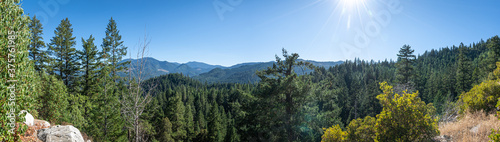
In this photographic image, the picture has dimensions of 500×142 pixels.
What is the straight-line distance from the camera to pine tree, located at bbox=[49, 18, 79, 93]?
1659cm

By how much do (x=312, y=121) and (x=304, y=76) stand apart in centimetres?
345

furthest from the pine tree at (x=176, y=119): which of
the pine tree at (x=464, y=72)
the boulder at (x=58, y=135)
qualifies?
the pine tree at (x=464, y=72)

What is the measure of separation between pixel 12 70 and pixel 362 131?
379 inches

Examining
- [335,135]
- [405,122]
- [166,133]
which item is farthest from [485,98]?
[166,133]

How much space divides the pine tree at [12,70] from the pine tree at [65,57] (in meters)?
14.9

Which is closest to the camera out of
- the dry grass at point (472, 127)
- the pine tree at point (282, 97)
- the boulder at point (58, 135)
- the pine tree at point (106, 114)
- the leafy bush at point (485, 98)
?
the dry grass at point (472, 127)

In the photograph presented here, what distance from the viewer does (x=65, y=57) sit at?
16844 mm

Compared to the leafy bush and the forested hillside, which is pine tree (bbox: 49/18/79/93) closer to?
the forested hillside

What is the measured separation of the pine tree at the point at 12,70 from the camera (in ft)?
14.6

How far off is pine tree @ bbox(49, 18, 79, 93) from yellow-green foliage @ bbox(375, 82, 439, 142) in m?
21.8

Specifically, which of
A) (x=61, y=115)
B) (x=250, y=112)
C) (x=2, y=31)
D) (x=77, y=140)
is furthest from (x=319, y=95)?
(x=61, y=115)

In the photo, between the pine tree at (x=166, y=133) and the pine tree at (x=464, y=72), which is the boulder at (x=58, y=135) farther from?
the pine tree at (x=464, y=72)

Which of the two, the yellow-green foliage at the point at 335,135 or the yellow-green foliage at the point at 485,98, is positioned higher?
the yellow-green foliage at the point at 485,98

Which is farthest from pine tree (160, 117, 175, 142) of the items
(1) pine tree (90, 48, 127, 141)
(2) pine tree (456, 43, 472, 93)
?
(2) pine tree (456, 43, 472, 93)
